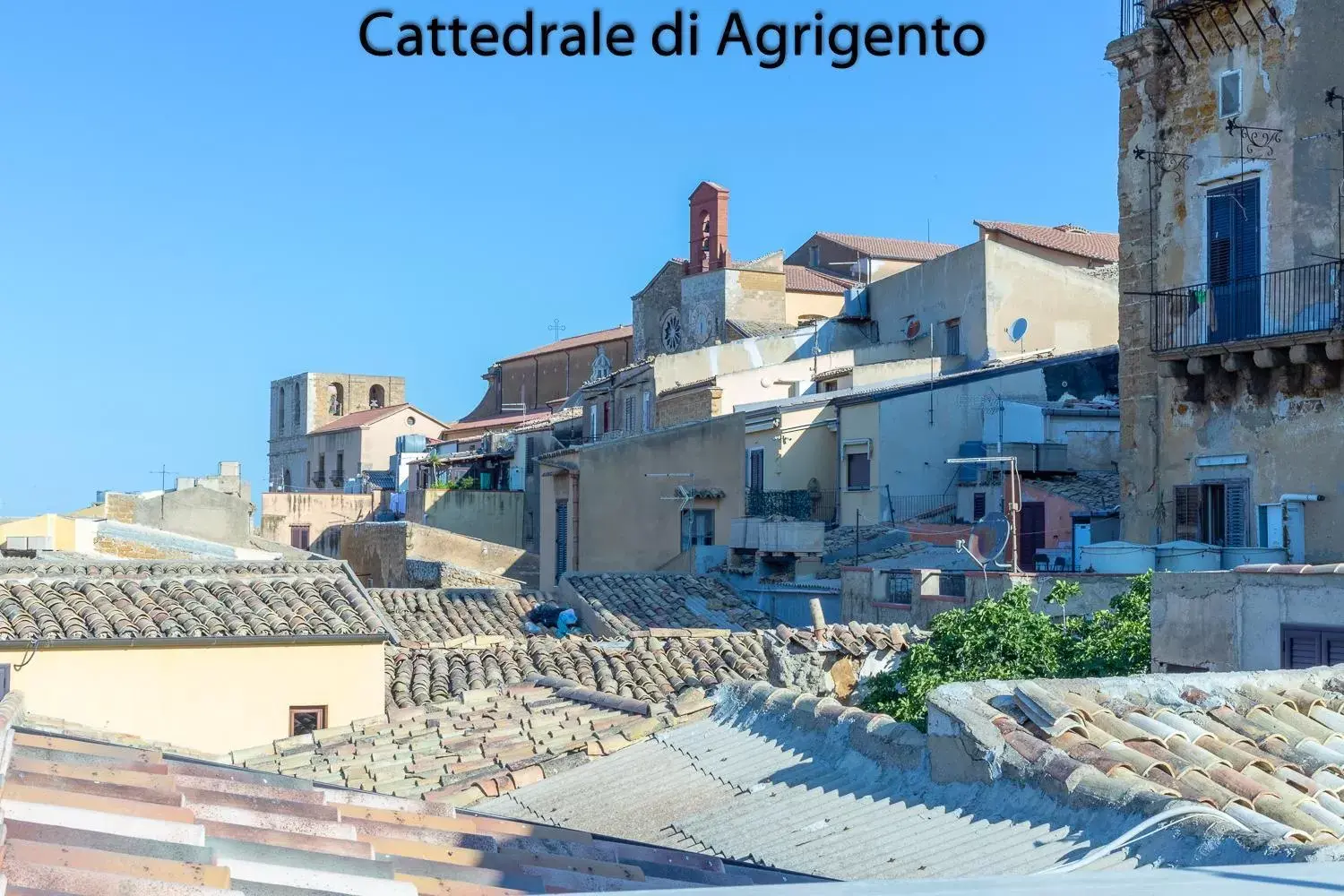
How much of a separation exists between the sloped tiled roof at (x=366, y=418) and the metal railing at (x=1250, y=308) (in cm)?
5043

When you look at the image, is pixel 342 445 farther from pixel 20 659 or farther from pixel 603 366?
→ pixel 20 659

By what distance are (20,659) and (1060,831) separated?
13412 millimetres

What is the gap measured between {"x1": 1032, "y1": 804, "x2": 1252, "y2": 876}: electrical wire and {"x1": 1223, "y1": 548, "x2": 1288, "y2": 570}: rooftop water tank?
1515 cm

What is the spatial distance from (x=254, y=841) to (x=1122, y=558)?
58.7 feet

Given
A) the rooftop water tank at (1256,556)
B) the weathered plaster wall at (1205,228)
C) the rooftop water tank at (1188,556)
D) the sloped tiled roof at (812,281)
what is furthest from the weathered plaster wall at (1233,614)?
the sloped tiled roof at (812,281)

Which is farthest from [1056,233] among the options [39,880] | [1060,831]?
[39,880]

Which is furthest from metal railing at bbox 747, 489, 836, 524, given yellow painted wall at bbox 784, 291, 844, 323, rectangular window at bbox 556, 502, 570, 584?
yellow painted wall at bbox 784, 291, 844, 323

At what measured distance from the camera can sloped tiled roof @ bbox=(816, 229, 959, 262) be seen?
168ft

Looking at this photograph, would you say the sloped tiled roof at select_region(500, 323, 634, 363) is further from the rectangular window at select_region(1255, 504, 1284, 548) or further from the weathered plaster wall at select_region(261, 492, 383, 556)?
the rectangular window at select_region(1255, 504, 1284, 548)

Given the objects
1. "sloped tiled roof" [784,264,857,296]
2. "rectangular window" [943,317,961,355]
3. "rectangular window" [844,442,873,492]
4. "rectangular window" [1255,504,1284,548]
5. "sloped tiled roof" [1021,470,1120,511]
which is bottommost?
"rectangular window" [1255,504,1284,548]

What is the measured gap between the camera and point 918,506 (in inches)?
1190

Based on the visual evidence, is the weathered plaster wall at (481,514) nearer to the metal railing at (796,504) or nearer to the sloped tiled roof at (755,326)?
the sloped tiled roof at (755,326)

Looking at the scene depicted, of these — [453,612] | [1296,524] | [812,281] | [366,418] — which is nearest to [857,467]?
[453,612]

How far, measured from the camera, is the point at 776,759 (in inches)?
355
